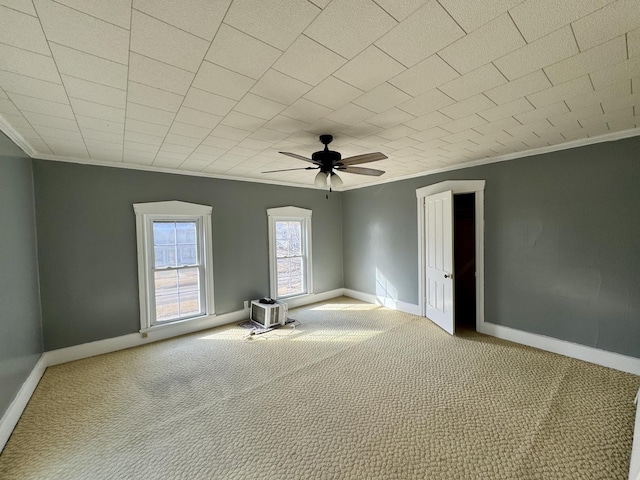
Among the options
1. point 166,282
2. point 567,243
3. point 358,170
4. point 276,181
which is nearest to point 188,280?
point 166,282

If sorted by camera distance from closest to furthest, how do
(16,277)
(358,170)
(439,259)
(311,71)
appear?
(311,71) < (16,277) < (358,170) < (439,259)

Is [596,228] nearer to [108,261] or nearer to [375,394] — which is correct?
[375,394]

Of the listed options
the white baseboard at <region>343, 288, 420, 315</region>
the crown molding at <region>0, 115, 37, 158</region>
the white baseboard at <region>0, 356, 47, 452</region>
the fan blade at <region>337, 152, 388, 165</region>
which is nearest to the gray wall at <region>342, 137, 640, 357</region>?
the white baseboard at <region>343, 288, 420, 315</region>

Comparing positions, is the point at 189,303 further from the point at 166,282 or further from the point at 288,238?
the point at 288,238

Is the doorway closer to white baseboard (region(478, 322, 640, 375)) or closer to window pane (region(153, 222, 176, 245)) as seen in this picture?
white baseboard (region(478, 322, 640, 375))

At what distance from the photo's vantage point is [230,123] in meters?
2.31

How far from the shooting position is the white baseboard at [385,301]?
15.6 ft

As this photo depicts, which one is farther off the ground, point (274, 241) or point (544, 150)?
point (544, 150)

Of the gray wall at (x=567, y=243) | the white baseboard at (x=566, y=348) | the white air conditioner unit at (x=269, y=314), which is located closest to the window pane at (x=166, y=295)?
the white air conditioner unit at (x=269, y=314)

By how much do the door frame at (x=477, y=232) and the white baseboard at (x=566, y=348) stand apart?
0.23 meters

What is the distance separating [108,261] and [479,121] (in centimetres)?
450

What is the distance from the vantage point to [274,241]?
493 centimetres

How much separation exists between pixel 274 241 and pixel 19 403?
135 inches

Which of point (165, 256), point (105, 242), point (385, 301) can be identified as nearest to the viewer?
point (105, 242)
